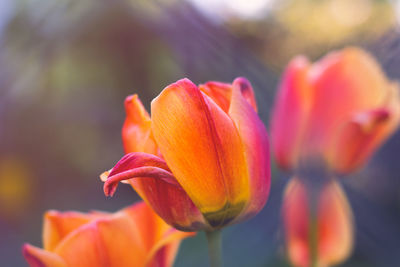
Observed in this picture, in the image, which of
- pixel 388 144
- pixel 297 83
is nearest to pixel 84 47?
pixel 388 144

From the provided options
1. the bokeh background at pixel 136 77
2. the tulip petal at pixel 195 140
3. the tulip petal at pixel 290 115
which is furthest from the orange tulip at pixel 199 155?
the bokeh background at pixel 136 77

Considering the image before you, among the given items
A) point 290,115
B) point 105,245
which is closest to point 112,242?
point 105,245

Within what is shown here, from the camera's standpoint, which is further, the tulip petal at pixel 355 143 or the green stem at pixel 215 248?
the tulip petal at pixel 355 143

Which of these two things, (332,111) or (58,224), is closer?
(58,224)

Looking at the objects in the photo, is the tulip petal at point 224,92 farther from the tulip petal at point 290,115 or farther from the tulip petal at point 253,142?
the tulip petal at point 290,115

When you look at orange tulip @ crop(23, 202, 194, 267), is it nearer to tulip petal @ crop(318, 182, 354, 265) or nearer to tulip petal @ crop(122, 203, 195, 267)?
tulip petal @ crop(122, 203, 195, 267)

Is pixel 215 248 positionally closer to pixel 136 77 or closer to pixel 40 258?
pixel 40 258

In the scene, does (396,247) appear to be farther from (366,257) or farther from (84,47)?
(84,47)
